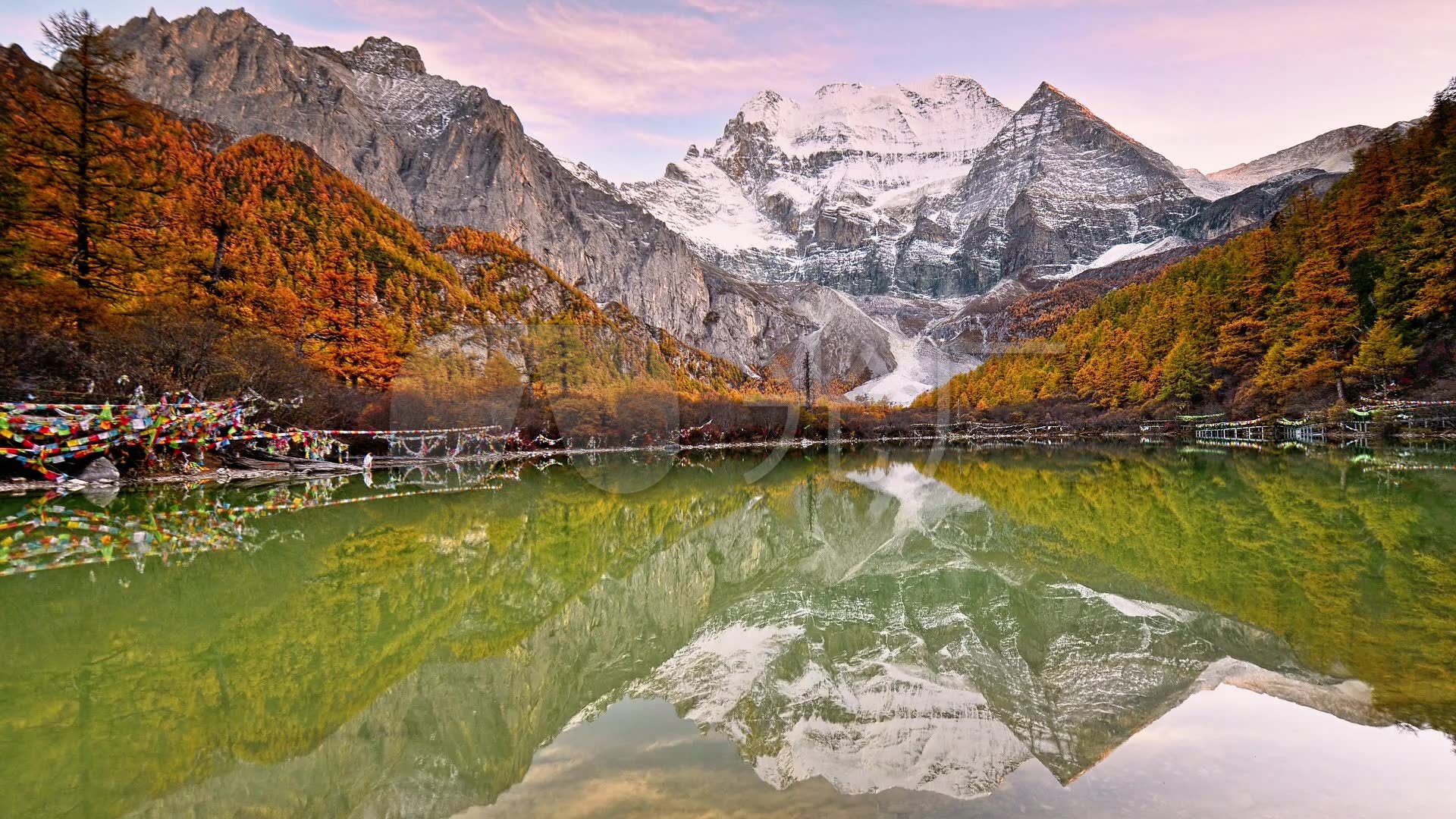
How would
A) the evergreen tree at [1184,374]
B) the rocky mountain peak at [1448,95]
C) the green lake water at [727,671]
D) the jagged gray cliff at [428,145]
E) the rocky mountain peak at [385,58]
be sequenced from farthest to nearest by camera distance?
the rocky mountain peak at [385,58] → the jagged gray cliff at [428,145] → the evergreen tree at [1184,374] → the rocky mountain peak at [1448,95] → the green lake water at [727,671]

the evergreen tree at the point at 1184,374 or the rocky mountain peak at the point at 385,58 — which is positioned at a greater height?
the rocky mountain peak at the point at 385,58

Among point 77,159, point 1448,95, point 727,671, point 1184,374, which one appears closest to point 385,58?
point 77,159

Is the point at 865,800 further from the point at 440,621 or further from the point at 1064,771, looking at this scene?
the point at 440,621

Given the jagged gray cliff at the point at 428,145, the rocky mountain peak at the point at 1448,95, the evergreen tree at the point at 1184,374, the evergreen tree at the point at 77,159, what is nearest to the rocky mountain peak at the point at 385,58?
the jagged gray cliff at the point at 428,145

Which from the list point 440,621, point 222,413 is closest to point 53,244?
point 222,413

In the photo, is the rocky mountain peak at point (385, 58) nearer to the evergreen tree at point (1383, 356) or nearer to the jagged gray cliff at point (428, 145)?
the jagged gray cliff at point (428, 145)

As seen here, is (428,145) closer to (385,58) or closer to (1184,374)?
(385,58)

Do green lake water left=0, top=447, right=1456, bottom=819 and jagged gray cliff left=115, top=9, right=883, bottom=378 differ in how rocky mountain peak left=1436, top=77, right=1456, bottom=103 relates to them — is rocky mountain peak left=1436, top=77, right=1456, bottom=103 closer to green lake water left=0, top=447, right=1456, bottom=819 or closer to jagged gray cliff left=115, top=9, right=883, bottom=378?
green lake water left=0, top=447, right=1456, bottom=819
